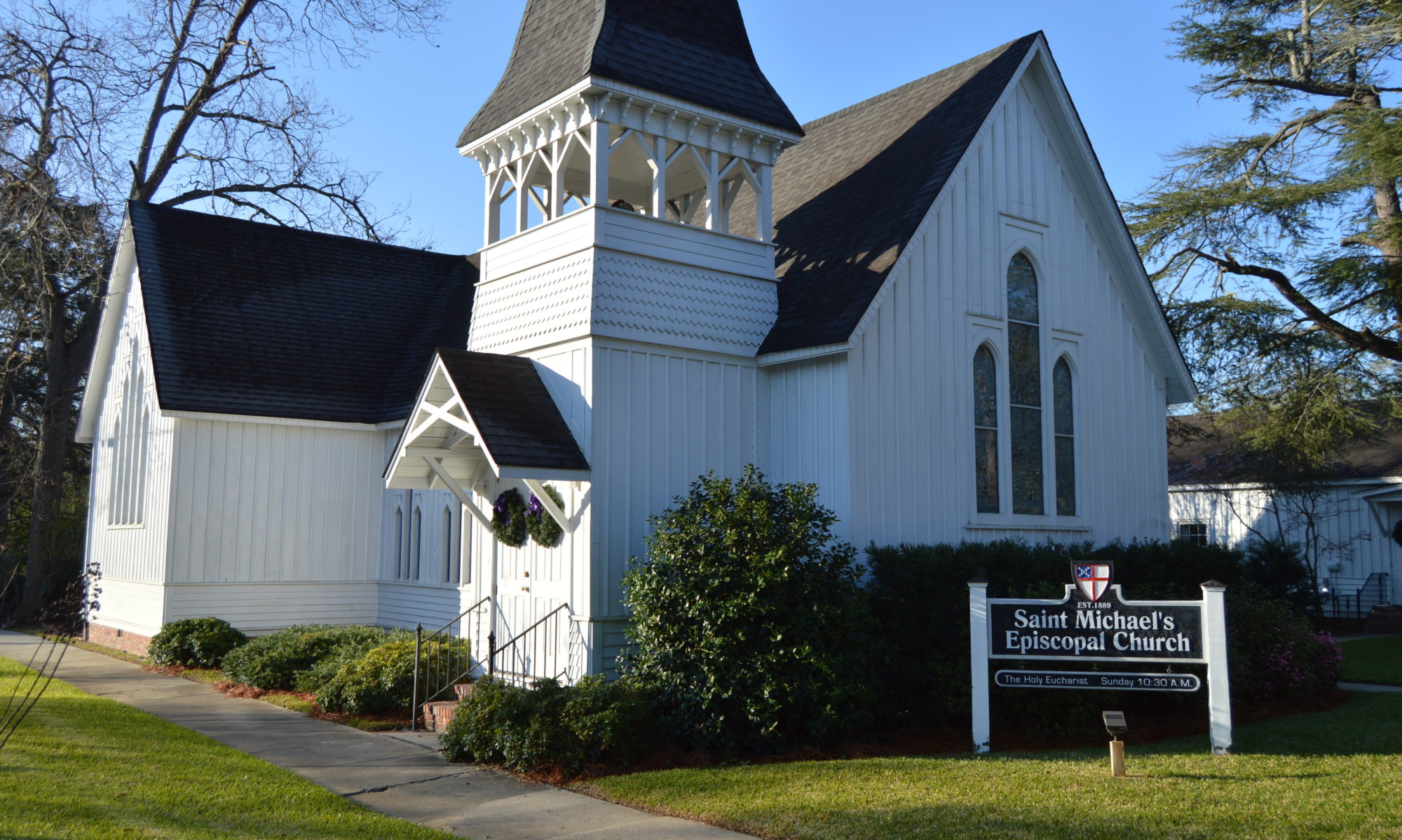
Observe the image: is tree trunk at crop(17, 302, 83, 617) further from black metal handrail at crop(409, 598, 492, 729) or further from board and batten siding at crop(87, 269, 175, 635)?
black metal handrail at crop(409, 598, 492, 729)

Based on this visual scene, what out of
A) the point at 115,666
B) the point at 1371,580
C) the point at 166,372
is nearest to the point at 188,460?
the point at 166,372

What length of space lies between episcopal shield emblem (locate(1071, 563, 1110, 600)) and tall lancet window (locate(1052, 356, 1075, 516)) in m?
5.50

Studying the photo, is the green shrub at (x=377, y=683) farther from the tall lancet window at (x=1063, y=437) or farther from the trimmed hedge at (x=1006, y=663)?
the tall lancet window at (x=1063, y=437)

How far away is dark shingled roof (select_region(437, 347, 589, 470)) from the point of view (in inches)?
496

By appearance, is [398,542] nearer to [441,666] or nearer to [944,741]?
[441,666]

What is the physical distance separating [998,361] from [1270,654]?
5040 mm

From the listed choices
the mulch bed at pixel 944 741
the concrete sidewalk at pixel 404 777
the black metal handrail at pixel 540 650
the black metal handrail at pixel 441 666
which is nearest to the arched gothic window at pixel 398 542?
the concrete sidewalk at pixel 404 777

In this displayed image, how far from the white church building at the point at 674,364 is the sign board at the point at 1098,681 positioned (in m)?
3.13

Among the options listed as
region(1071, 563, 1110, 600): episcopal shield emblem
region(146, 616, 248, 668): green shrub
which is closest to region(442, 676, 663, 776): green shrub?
region(1071, 563, 1110, 600): episcopal shield emblem

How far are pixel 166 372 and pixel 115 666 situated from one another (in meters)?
5.03

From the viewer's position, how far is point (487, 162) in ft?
50.8

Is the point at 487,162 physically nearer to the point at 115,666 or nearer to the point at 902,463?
the point at 902,463

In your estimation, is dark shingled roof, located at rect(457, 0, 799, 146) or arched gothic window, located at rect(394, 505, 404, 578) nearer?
dark shingled roof, located at rect(457, 0, 799, 146)

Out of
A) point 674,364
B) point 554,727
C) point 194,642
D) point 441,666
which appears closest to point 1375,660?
point 674,364
